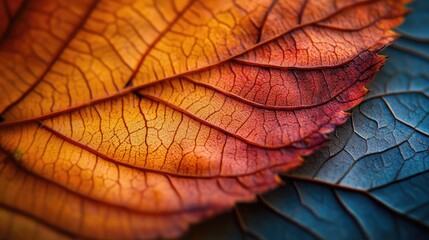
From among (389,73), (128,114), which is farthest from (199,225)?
(389,73)

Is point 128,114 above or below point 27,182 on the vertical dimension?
above

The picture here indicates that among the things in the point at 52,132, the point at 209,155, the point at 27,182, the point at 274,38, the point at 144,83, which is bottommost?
the point at 27,182

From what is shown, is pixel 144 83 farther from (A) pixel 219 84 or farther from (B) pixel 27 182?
(B) pixel 27 182
